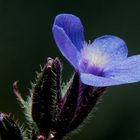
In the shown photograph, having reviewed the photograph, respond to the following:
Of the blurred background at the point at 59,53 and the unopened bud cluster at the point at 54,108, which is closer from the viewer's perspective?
the unopened bud cluster at the point at 54,108

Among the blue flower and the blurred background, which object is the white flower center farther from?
the blurred background

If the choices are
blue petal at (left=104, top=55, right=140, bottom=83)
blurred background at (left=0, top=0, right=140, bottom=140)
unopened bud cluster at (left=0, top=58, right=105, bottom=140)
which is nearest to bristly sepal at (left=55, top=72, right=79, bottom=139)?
unopened bud cluster at (left=0, top=58, right=105, bottom=140)

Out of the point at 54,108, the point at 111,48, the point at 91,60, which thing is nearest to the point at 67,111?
the point at 54,108

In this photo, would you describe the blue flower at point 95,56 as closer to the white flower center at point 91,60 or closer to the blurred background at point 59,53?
the white flower center at point 91,60

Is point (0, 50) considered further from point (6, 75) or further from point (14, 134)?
point (14, 134)

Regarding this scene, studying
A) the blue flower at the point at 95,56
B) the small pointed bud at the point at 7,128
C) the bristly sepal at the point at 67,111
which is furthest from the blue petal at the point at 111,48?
the small pointed bud at the point at 7,128

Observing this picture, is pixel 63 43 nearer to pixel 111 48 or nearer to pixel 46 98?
pixel 46 98
